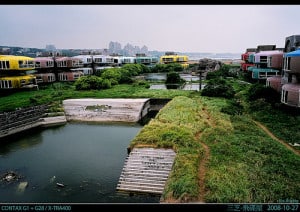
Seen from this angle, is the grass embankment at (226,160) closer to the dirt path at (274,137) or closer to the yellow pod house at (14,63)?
the dirt path at (274,137)

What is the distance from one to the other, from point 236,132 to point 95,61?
33.5 meters

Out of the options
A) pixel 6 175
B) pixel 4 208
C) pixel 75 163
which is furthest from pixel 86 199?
pixel 4 208

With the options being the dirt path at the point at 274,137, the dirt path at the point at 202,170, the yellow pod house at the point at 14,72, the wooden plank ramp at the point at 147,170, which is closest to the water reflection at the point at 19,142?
the wooden plank ramp at the point at 147,170

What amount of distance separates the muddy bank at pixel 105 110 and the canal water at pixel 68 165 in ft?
6.51

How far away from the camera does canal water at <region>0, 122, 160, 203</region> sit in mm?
9039

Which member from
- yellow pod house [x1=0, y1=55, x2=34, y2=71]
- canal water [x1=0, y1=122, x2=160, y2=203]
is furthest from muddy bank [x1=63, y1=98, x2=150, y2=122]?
yellow pod house [x1=0, y1=55, x2=34, y2=71]

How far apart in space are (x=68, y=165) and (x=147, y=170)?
4.03 metres

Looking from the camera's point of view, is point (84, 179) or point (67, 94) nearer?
point (84, 179)

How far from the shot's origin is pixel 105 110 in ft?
66.9

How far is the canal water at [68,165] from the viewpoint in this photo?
29.7 feet

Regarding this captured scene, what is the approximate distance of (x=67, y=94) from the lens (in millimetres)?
25172

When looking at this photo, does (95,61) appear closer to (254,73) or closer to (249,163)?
(254,73)

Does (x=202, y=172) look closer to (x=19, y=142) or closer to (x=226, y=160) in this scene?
(x=226, y=160)
